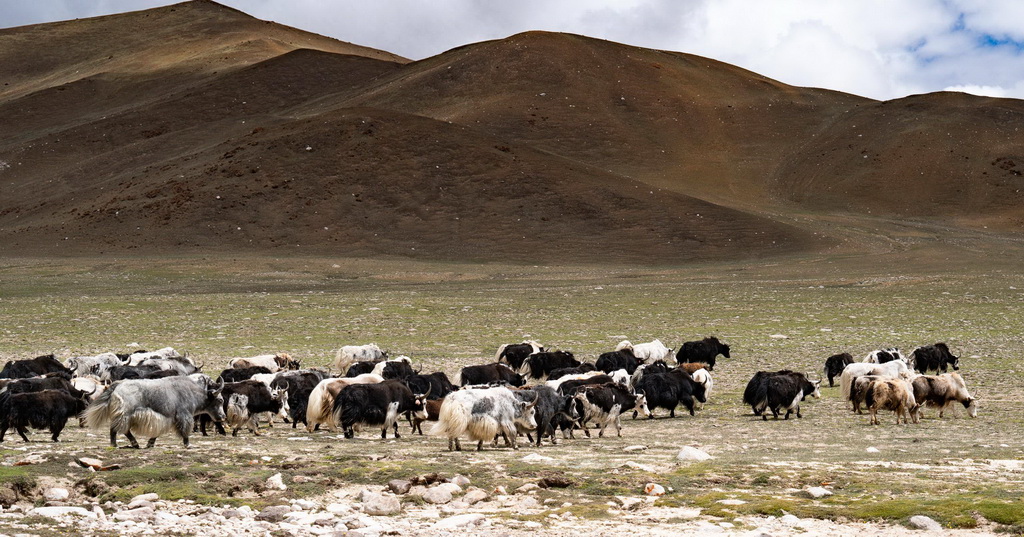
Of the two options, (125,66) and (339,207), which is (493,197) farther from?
(125,66)

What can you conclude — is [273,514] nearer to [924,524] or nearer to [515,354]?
[924,524]

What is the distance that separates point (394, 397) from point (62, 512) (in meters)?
6.49

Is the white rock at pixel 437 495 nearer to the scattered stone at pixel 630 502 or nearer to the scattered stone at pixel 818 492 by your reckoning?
the scattered stone at pixel 630 502

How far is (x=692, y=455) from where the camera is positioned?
12.5 metres

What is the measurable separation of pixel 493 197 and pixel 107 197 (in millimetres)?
30261

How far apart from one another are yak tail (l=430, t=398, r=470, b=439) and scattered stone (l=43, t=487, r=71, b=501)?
15.9 feet

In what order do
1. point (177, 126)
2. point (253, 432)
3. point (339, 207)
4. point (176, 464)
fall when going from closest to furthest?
1. point (176, 464)
2. point (253, 432)
3. point (339, 207)
4. point (177, 126)

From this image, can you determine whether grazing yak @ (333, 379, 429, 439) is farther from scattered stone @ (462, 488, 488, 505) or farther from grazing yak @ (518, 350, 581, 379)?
grazing yak @ (518, 350, 581, 379)

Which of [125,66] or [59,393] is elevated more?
[125,66]

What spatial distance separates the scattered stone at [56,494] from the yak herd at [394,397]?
2792mm

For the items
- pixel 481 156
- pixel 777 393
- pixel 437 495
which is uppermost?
pixel 481 156

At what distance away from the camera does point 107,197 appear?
278ft

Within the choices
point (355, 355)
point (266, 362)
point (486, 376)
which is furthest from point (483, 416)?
point (355, 355)

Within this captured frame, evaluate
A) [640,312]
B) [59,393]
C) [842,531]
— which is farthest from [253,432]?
[640,312]
